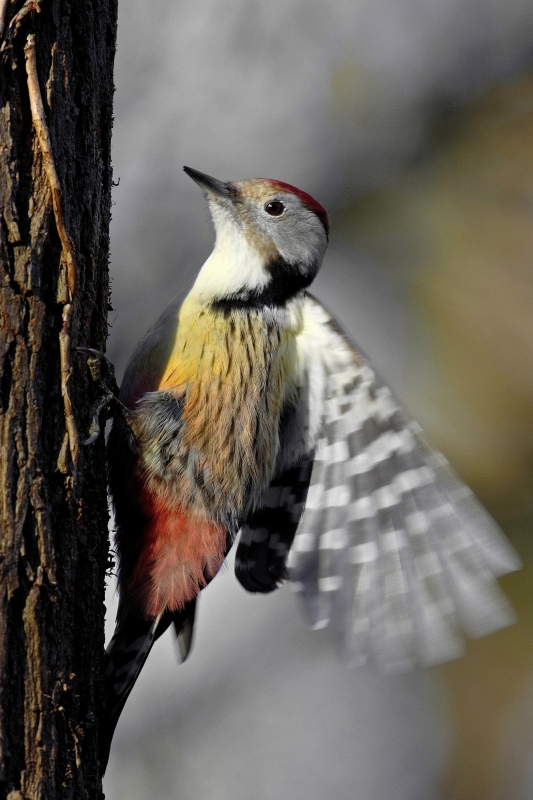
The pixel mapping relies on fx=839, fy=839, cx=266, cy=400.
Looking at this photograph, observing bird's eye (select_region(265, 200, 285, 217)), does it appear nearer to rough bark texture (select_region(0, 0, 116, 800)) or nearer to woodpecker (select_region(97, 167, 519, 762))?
woodpecker (select_region(97, 167, 519, 762))

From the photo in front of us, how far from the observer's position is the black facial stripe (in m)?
2.62

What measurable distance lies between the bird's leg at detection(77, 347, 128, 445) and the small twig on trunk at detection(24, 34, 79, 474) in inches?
2.5

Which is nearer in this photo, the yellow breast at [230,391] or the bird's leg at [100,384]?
the bird's leg at [100,384]

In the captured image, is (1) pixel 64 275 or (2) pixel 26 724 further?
(1) pixel 64 275

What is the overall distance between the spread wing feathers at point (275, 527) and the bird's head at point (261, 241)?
0.60 m

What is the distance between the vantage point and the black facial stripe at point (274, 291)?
8.60 feet

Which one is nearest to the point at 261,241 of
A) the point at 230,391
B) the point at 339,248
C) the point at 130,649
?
the point at 230,391

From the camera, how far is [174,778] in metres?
4.50

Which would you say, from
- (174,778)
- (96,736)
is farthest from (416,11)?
(174,778)

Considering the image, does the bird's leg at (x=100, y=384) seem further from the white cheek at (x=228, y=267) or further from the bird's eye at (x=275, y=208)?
the bird's eye at (x=275, y=208)

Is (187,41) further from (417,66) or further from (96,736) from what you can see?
(96,736)

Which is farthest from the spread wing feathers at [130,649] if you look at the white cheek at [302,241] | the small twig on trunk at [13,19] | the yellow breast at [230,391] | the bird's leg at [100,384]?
the small twig on trunk at [13,19]

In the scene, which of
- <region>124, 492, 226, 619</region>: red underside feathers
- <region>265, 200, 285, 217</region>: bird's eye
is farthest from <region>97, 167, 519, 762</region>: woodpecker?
<region>265, 200, 285, 217</region>: bird's eye

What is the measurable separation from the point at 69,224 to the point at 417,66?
3.18m
